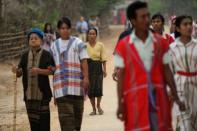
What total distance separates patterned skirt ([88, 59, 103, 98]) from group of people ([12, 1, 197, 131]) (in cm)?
283

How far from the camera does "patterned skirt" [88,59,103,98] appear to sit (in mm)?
11914

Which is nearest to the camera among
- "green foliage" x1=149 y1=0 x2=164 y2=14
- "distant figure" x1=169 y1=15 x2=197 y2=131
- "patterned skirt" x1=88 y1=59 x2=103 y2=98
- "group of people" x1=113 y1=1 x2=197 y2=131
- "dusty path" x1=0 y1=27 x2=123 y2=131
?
"group of people" x1=113 y1=1 x2=197 y2=131

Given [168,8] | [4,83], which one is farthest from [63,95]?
[168,8]

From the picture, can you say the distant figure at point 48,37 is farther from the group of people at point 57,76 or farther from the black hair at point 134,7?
the black hair at point 134,7

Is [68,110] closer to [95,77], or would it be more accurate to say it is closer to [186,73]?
[186,73]

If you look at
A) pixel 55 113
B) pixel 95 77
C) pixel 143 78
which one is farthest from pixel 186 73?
pixel 55 113

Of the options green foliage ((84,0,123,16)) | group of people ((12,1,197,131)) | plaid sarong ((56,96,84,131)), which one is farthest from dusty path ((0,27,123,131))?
green foliage ((84,0,123,16))

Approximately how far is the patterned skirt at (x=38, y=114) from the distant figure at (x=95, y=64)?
3605mm

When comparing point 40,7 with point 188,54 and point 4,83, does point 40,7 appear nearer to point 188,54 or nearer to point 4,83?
point 4,83

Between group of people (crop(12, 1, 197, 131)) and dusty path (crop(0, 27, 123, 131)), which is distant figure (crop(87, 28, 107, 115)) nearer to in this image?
dusty path (crop(0, 27, 123, 131))

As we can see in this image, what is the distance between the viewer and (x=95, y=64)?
1191 cm

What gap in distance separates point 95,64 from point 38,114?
380cm

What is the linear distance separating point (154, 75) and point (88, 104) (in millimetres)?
8416

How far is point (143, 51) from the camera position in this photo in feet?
19.4
